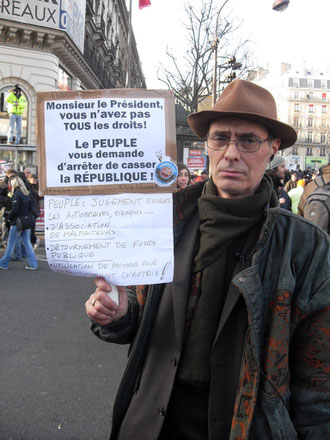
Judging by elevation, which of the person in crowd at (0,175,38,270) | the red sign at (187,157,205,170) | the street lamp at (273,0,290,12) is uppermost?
the street lamp at (273,0,290,12)

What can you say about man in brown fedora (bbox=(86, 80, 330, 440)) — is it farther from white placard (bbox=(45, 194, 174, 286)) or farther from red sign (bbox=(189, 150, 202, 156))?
red sign (bbox=(189, 150, 202, 156))

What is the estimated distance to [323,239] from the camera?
62.7 inches

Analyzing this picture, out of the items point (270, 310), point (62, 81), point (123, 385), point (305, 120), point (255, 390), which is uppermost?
point (305, 120)

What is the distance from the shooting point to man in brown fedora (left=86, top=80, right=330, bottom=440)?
1469 millimetres

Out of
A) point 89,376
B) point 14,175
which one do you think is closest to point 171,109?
point 89,376

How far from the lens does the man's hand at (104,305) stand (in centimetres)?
151

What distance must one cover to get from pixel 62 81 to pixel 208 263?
22.4 m

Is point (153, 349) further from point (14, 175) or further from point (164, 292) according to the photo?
point (14, 175)

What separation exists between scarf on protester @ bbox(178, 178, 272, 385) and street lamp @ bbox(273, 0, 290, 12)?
12.3 metres

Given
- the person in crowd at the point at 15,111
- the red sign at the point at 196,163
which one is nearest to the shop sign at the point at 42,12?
the person in crowd at the point at 15,111

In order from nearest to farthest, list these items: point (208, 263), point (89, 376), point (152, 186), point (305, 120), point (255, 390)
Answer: point (255, 390)
point (152, 186)
point (208, 263)
point (89, 376)
point (305, 120)

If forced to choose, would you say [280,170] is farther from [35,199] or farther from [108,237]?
[35,199]

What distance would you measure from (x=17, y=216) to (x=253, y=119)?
7.98 metres

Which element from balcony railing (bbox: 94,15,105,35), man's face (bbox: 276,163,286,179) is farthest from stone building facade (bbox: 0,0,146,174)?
man's face (bbox: 276,163,286,179)
